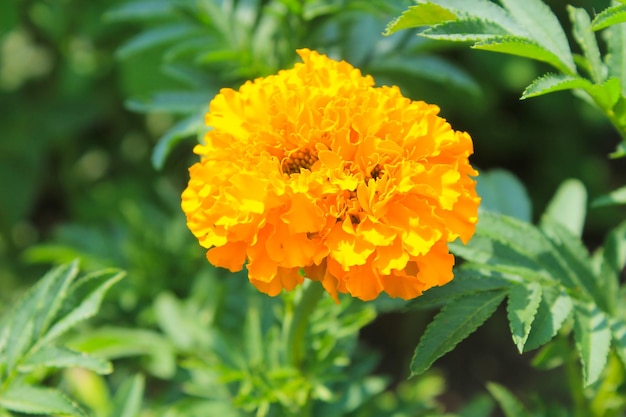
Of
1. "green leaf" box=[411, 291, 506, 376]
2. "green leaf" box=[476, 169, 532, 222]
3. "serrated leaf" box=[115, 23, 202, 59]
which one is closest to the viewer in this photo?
"green leaf" box=[411, 291, 506, 376]

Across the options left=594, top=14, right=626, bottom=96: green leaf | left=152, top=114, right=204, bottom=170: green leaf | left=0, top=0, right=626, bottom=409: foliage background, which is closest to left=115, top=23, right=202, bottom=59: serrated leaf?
left=152, top=114, right=204, bottom=170: green leaf

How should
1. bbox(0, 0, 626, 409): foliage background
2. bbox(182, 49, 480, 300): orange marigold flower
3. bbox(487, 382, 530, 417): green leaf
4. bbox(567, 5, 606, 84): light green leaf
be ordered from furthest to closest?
1. bbox(0, 0, 626, 409): foliage background
2. bbox(487, 382, 530, 417): green leaf
3. bbox(567, 5, 606, 84): light green leaf
4. bbox(182, 49, 480, 300): orange marigold flower

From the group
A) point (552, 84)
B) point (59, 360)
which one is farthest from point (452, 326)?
point (59, 360)

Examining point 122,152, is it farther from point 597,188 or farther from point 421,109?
point 421,109

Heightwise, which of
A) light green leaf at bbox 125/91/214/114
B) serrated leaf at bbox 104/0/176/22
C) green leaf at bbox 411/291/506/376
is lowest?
light green leaf at bbox 125/91/214/114

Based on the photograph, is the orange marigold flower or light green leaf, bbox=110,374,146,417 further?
light green leaf, bbox=110,374,146,417

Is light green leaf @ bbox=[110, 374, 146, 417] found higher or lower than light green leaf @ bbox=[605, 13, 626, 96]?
lower

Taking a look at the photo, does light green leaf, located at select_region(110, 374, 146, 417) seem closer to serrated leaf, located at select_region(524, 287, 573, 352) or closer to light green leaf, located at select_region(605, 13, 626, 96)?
serrated leaf, located at select_region(524, 287, 573, 352)
